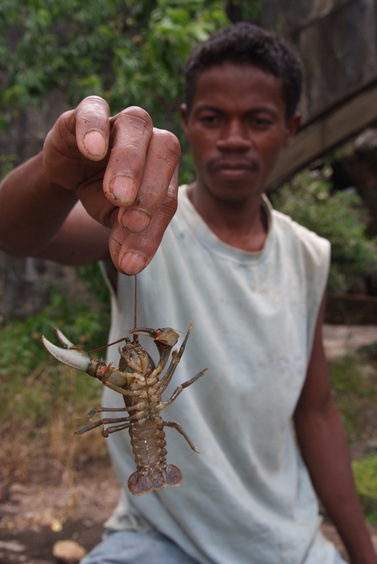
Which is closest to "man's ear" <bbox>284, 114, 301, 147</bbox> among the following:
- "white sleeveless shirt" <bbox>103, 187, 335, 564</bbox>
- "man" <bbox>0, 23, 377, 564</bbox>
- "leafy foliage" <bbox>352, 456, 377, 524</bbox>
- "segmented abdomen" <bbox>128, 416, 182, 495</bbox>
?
"man" <bbox>0, 23, 377, 564</bbox>

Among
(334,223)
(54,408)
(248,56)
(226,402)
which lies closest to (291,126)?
(248,56)

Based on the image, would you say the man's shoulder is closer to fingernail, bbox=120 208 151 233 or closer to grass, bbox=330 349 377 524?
fingernail, bbox=120 208 151 233

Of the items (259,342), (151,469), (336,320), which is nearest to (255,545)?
(259,342)

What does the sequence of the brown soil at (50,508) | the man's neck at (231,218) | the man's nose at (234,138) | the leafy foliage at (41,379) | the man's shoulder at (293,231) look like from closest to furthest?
the man's nose at (234,138), the man's neck at (231,218), the man's shoulder at (293,231), the brown soil at (50,508), the leafy foliage at (41,379)

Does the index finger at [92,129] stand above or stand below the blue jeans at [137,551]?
above

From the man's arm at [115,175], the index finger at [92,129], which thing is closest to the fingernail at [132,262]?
the man's arm at [115,175]

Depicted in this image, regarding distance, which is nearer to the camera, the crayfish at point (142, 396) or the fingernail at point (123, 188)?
the fingernail at point (123, 188)

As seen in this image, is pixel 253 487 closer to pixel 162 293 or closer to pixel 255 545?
pixel 255 545

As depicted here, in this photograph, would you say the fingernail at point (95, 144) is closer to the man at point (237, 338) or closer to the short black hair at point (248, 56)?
the man at point (237, 338)

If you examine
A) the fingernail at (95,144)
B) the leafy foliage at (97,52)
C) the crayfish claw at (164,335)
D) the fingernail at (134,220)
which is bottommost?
the crayfish claw at (164,335)
